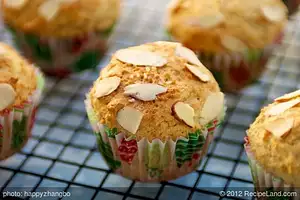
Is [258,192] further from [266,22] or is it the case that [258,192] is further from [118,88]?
[266,22]

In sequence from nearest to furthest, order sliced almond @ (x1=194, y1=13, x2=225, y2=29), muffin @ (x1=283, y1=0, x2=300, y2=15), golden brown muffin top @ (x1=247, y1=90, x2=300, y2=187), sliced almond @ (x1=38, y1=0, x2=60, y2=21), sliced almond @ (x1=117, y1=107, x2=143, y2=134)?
golden brown muffin top @ (x1=247, y1=90, x2=300, y2=187), sliced almond @ (x1=117, y1=107, x2=143, y2=134), sliced almond @ (x1=194, y1=13, x2=225, y2=29), sliced almond @ (x1=38, y1=0, x2=60, y2=21), muffin @ (x1=283, y1=0, x2=300, y2=15)

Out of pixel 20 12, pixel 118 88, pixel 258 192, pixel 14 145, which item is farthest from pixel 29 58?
pixel 258 192

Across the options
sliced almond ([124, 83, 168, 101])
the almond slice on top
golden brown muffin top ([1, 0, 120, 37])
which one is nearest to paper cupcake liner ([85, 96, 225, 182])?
sliced almond ([124, 83, 168, 101])

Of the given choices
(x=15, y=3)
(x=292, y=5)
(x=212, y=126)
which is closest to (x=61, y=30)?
(x=15, y=3)

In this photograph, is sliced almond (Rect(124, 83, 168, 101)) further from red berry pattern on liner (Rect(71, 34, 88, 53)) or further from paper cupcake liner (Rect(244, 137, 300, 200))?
red berry pattern on liner (Rect(71, 34, 88, 53))

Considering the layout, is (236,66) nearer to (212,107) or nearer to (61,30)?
(212,107)

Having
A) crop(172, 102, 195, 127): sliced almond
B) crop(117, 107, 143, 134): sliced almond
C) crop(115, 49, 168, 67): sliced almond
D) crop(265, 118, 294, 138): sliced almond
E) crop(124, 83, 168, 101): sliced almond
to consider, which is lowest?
crop(117, 107, 143, 134): sliced almond
